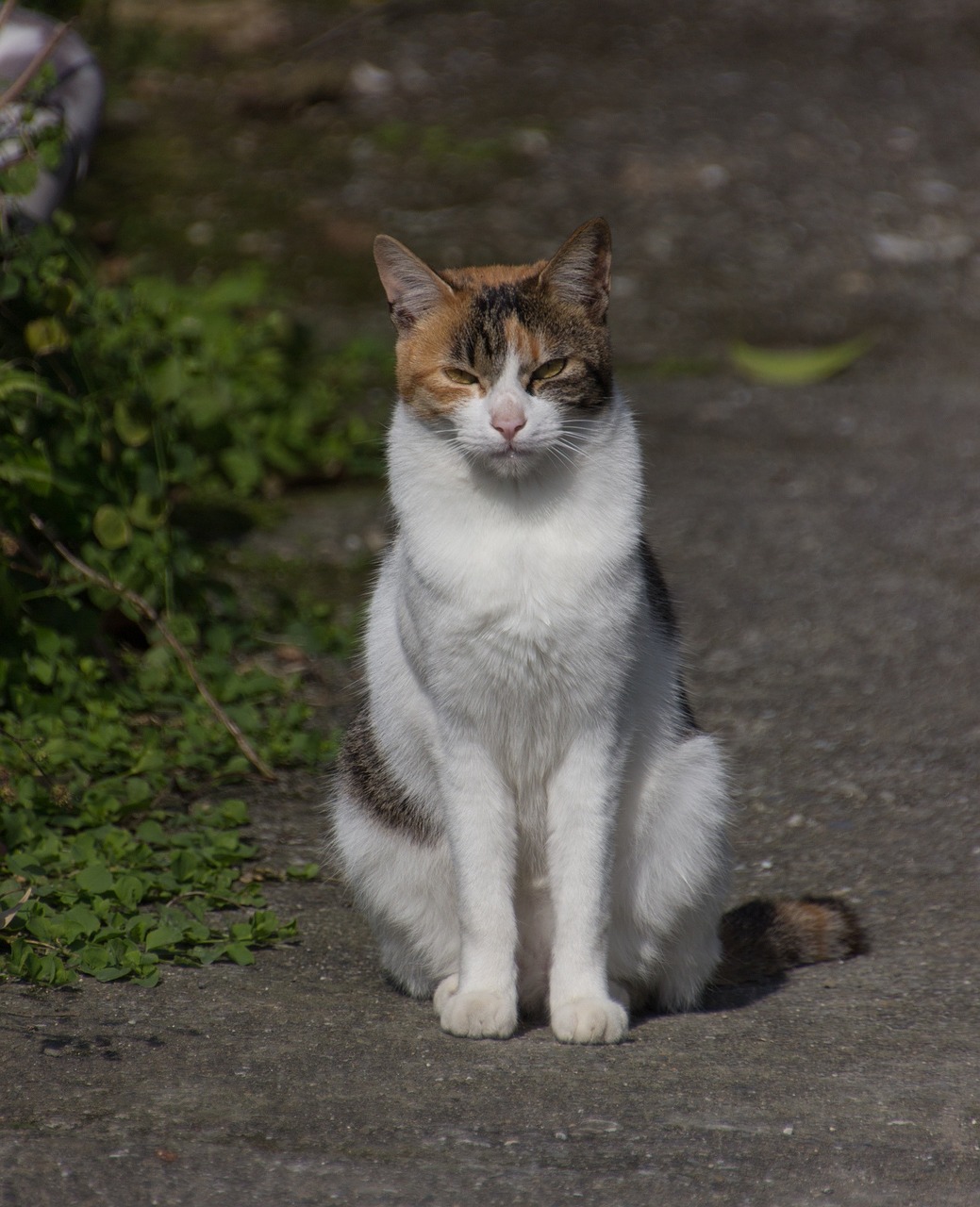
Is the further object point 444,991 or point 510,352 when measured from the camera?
point 444,991

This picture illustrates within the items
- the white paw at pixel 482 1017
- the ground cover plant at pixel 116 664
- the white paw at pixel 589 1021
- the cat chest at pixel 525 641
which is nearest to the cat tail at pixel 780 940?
the white paw at pixel 589 1021

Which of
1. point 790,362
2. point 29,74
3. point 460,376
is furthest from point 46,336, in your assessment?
point 790,362

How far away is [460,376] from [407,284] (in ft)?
0.97

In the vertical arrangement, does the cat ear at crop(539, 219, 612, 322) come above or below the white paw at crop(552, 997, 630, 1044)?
above

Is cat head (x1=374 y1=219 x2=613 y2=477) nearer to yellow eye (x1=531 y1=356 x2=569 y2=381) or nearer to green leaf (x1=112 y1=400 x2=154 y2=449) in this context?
yellow eye (x1=531 y1=356 x2=569 y2=381)

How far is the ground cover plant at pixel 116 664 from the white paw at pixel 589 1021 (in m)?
0.79

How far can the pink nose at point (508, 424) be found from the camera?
2.92 metres

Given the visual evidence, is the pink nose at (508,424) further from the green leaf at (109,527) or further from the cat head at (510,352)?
the green leaf at (109,527)

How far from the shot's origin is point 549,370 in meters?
3.03

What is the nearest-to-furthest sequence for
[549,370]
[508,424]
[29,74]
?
1. [508,424]
2. [549,370]
3. [29,74]

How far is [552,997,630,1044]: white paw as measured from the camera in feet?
9.96

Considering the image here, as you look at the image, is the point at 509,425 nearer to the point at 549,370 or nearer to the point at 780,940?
the point at 549,370

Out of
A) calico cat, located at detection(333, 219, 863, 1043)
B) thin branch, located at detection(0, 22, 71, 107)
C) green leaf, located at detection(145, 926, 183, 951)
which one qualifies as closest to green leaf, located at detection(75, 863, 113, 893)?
green leaf, located at detection(145, 926, 183, 951)

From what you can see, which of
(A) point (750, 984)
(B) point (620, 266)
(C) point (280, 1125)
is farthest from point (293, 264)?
(C) point (280, 1125)
